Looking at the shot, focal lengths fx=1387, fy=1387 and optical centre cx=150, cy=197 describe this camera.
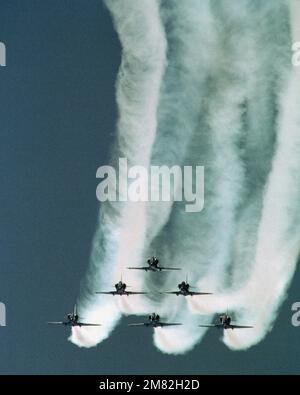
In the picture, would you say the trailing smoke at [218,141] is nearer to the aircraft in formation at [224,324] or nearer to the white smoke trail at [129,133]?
the white smoke trail at [129,133]

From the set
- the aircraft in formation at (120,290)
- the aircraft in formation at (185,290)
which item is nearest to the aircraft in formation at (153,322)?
the aircraft in formation at (120,290)

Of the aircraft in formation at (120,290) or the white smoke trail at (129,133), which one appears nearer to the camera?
the white smoke trail at (129,133)

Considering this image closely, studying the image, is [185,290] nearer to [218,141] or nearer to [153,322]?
[153,322]

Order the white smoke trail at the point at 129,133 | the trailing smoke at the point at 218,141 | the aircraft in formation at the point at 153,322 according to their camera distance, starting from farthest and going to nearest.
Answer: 1. the aircraft in formation at the point at 153,322
2. the white smoke trail at the point at 129,133
3. the trailing smoke at the point at 218,141

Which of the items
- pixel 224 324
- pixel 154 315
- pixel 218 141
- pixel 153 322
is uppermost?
pixel 218 141

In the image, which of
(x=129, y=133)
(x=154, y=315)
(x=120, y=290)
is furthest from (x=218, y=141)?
(x=154, y=315)

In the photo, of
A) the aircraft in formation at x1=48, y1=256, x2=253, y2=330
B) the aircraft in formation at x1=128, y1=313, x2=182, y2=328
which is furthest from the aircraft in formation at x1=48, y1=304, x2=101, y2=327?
the aircraft in formation at x1=128, y1=313, x2=182, y2=328
